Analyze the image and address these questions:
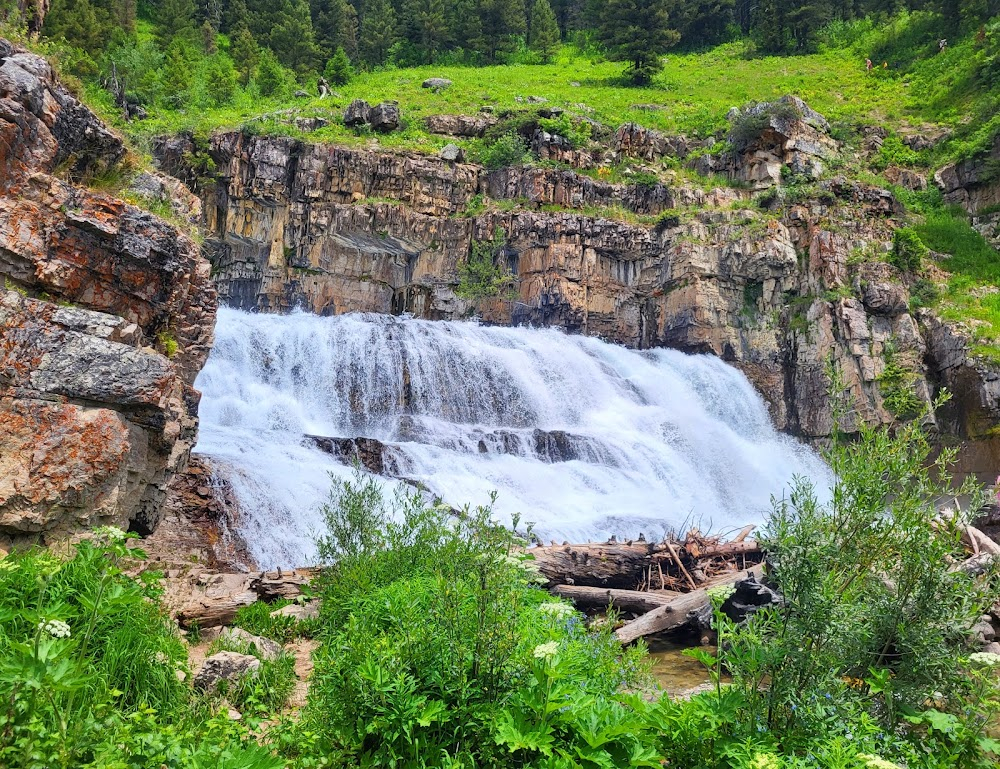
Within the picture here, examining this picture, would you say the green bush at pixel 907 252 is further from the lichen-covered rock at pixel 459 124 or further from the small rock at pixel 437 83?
the small rock at pixel 437 83

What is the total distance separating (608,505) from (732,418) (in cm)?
1057

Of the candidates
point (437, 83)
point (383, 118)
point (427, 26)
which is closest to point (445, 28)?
point (427, 26)

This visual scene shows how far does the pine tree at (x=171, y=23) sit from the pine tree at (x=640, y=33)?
3046 centimetres

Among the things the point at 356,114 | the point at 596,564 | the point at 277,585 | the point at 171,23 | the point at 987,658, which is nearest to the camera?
the point at 987,658

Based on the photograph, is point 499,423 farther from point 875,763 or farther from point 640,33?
point 640,33

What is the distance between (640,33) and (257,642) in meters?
51.0

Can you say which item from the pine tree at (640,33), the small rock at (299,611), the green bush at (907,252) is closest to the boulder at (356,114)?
the pine tree at (640,33)

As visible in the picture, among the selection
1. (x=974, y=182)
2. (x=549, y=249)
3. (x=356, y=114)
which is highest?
(x=356, y=114)

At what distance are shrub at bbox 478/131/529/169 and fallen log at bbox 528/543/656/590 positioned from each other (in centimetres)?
2448

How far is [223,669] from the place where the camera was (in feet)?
15.7

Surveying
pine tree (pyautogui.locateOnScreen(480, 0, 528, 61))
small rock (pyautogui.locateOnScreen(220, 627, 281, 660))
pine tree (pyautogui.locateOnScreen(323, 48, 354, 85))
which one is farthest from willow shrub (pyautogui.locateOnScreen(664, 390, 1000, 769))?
pine tree (pyautogui.locateOnScreen(480, 0, 528, 61))

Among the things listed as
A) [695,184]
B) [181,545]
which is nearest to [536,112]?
[695,184]

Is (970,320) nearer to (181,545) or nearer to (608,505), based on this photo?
(608,505)

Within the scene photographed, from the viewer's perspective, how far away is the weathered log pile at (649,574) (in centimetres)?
830
